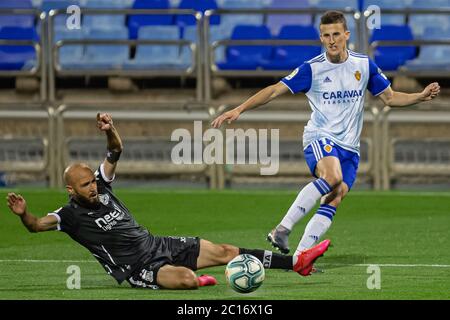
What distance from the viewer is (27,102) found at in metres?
19.5

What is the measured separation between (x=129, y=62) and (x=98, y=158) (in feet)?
6.81

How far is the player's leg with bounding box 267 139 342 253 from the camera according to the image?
10.9 meters

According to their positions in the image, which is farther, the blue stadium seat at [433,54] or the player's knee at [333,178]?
the blue stadium seat at [433,54]

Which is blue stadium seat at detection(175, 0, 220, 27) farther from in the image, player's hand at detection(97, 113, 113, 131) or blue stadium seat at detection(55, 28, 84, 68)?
player's hand at detection(97, 113, 113, 131)

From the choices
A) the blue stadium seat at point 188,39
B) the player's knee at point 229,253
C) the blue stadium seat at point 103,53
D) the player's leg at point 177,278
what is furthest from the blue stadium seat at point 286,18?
the player's leg at point 177,278

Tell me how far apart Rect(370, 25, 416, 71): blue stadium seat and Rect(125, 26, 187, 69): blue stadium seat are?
312cm

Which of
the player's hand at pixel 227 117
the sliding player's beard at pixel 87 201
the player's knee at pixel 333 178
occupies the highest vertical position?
the player's hand at pixel 227 117

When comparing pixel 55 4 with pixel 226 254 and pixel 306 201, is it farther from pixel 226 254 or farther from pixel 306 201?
pixel 226 254

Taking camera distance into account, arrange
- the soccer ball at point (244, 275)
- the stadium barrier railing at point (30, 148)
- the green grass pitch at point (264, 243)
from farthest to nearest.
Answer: the stadium barrier railing at point (30, 148) < the green grass pitch at point (264, 243) < the soccer ball at point (244, 275)

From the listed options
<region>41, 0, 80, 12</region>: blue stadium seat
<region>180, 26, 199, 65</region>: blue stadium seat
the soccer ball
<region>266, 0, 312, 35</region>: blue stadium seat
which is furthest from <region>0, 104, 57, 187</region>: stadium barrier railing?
the soccer ball

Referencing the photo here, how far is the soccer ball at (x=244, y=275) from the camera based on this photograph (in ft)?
31.9

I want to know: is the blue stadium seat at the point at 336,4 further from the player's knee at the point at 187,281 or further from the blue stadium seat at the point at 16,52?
the player's knee at the point at 187,281

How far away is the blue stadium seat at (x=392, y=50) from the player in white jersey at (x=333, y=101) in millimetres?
8446
